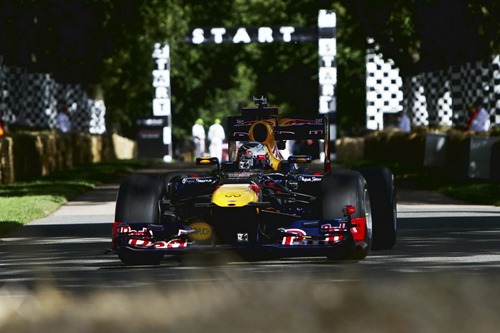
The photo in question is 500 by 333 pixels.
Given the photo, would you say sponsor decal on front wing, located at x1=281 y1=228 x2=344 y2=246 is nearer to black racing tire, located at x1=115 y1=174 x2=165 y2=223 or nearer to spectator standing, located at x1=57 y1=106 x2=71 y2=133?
black racing tire, located at x1=115 y1=174 x2=165 y2=223

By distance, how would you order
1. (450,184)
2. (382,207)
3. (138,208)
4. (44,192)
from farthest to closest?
1. (450,184)
2. (44,192)
3. (382,207)
4. (138,208)

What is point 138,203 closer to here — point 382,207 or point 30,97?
point 382,207

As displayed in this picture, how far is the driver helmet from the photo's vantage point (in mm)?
16828

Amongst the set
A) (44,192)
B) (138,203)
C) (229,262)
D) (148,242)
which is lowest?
(44,192)

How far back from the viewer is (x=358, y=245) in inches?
595

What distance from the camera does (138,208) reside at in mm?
15500

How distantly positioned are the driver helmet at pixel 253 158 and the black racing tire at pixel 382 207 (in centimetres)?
100

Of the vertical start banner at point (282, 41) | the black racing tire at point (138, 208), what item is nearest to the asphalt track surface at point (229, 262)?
the black racing tire at point (138, 208)

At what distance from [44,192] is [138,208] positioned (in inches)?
638

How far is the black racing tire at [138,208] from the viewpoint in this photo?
15.4m

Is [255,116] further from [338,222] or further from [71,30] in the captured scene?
[71,30]

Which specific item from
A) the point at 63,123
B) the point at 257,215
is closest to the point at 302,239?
the point at 257,215

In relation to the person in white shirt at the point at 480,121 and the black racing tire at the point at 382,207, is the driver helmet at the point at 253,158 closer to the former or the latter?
the black racing tire at the point at 382,207

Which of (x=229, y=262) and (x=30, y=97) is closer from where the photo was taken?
(x=229, y=262)
